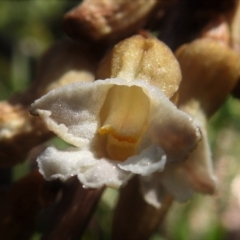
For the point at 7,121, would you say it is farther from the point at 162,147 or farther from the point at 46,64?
the point at 162,147

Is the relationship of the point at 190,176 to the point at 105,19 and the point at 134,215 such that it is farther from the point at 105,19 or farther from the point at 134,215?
the point at 105,19

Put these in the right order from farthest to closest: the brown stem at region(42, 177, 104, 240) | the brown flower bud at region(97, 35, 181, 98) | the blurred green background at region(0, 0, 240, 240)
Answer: the blurred green background at region(0, 0, 240, 240), the brown stem at region(42, 177, 104, 240), the brown flower bud at region(97, 35, 181, 98)

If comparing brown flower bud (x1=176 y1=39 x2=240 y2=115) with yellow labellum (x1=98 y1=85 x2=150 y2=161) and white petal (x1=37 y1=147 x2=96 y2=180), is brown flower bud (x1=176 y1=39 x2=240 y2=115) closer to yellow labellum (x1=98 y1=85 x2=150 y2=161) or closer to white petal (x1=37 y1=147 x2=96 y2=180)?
yellow labellum (x1=98 y1=85 x2=150 y2=161)

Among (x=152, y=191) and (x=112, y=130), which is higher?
(x=112, y=130)

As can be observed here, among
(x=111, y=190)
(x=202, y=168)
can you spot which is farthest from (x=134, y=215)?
(x=111, y=190)

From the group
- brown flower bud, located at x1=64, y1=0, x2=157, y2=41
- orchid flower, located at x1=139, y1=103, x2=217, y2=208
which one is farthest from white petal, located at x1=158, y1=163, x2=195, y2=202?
brown flower bud, located at x1=64, y1=0, x2=157, y2=41

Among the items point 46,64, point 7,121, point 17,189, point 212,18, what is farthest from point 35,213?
point 212,18
